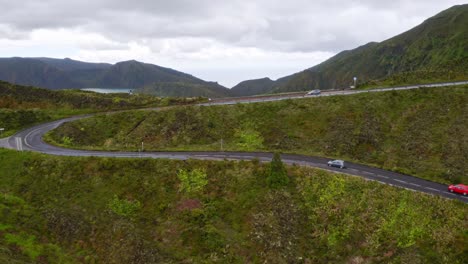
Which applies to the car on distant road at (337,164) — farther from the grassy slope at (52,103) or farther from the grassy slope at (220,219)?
the grassy slope at (52,103)

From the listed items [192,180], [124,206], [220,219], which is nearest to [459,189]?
[220,219]

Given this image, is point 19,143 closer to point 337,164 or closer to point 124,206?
point 124,206

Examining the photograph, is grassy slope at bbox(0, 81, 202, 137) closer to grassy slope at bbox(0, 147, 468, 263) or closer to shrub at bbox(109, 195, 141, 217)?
grassy slope at bbox(0, 147, 468, 263)

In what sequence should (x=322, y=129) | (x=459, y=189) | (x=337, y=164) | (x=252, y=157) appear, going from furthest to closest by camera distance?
(x=322, y=129)
(x=252, y=157)
(x=337, y=164)
(x=459, y=189)

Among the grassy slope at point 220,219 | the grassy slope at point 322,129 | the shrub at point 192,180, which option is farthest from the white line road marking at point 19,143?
the shrub at point 192,180

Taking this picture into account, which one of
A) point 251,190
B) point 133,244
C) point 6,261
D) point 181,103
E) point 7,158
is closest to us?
point 6,261

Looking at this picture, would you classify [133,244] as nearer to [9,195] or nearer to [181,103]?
[9,195]

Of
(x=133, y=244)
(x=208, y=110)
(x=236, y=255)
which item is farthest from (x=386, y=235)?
(x=208, y=110)

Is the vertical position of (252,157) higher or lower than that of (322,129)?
lower
